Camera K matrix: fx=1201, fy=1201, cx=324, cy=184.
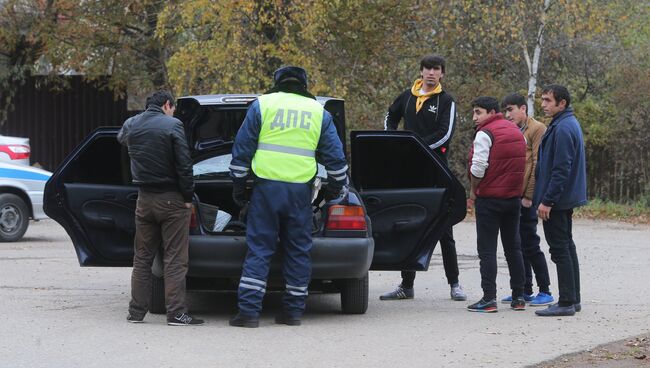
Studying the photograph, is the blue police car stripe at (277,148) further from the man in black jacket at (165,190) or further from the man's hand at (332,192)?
the man in black jacket at (165,190)

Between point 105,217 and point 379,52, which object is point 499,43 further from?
point 105,217

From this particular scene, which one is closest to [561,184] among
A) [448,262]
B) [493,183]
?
[493,183]

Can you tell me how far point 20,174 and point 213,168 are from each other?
6.89 m

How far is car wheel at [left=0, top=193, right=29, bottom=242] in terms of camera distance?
16.1 meters

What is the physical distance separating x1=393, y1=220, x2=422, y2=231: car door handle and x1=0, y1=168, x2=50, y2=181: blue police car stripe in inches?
308

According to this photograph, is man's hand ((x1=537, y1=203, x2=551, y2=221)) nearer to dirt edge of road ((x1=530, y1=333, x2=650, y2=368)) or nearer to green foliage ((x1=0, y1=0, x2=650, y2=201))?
dirt edge of road ((x1=530, y1=333, x2=650, y2=368))

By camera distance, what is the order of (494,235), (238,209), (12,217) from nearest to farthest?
(494,235) → (238,209) → (12,217)

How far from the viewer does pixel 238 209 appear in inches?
403

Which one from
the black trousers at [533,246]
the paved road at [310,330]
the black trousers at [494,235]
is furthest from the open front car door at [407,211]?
the black trousers at [533,246]

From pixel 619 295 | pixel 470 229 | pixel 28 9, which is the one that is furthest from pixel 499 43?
pixel 619 295

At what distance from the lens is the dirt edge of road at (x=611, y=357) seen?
24.9 feet

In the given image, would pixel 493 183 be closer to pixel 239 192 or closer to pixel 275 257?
pixel 275 257

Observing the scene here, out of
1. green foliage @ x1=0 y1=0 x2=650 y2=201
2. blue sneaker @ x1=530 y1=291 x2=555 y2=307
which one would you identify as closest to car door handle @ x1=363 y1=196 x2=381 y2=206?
blue sneaker @ x1=530 y1=291 x2=555 y2=307

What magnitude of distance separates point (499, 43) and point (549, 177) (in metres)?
15.3
